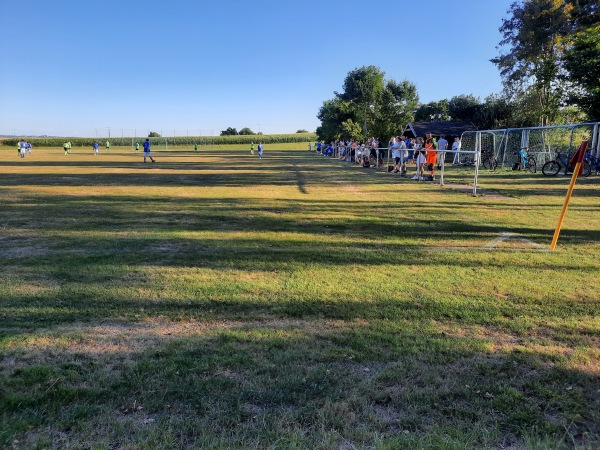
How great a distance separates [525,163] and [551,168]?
2.00m

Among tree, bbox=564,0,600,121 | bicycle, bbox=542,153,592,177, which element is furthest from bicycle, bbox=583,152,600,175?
tree, bbox=564,0,600,121

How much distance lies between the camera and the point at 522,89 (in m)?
49.2

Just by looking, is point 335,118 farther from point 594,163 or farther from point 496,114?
point 594,163

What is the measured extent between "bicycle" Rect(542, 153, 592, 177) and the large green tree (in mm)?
47790

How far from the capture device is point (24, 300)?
4844 mm

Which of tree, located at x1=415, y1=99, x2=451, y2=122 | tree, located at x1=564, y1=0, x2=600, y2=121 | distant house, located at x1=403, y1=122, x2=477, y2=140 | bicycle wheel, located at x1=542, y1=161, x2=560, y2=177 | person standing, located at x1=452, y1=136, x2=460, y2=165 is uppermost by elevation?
tree, located at x1=415, y1=99, x2=451, y2=122

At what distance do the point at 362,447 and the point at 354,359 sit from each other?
3.47 feet

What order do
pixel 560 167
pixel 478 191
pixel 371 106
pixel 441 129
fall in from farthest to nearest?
pixel 371 106 → pixel 441 129 → pixel 560 167 → pixel 478 191

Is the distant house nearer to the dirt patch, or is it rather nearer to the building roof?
the building roof

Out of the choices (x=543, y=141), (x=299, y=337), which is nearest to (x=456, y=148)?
(x=543, y=141)

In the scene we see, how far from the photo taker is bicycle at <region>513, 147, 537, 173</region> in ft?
72.7

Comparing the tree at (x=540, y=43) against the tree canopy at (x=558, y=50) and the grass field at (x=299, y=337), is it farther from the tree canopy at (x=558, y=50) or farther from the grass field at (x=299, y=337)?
the grass field at (x=299, y=337)

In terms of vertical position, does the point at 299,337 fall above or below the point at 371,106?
below

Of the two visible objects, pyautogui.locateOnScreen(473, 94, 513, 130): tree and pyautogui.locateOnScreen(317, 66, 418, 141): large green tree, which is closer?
pyautogui.locateOnScreen(473, 94, 513, 130): tree
